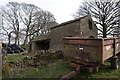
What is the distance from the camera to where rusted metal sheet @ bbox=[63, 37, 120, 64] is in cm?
194

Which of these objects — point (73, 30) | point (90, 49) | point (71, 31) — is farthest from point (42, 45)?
point (90, 49)

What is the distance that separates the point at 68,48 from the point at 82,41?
0.75 metres

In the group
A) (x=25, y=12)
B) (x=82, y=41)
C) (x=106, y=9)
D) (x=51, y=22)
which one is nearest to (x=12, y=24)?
(x=25, y=12)

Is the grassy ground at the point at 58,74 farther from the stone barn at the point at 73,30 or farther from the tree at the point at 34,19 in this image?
the tree at the point at 34,19

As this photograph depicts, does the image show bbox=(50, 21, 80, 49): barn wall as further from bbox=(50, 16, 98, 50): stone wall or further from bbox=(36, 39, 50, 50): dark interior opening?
bbox=(36, 39, 50, 50): dark interior opening

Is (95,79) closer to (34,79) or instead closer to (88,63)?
(88,63)

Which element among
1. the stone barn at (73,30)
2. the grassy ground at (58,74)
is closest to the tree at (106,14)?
the stone barn at (73,30)

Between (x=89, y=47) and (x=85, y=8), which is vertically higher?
(x=85, y=8)

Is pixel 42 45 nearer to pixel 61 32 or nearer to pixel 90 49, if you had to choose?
pixel 61 32

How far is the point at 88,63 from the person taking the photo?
2.13 metres

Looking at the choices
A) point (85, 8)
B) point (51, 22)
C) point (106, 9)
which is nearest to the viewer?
point (106, 9)

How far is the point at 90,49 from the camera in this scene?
2137 mm

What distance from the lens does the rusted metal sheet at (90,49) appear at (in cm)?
194

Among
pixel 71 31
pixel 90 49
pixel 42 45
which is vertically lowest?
pixel 42 45
